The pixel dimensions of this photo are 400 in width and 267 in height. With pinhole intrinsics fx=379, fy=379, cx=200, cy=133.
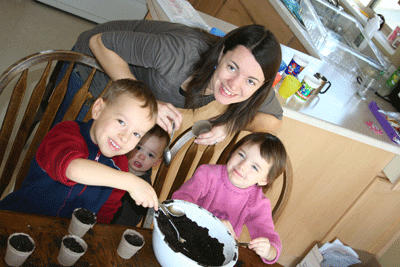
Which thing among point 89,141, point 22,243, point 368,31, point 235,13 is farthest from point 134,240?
point 235,13

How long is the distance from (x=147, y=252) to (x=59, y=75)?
0.77 metres

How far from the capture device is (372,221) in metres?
2.33

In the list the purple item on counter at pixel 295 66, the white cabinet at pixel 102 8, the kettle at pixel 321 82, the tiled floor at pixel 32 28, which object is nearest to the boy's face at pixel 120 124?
the purple item on counter at pixel 295 66

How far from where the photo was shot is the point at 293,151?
6.83 feet

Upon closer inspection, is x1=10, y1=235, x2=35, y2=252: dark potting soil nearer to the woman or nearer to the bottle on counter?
the woman

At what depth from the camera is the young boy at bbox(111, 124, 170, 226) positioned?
151 centimetres

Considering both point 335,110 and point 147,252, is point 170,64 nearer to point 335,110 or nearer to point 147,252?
point 147,252

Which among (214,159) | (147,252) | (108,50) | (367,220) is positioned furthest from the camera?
(367,220)

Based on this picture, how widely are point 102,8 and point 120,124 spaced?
9.64 ft

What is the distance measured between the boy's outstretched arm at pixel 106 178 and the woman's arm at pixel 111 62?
0.47m

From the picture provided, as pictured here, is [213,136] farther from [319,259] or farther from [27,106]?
[319,259]

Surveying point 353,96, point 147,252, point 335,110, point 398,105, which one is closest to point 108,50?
point 147,252

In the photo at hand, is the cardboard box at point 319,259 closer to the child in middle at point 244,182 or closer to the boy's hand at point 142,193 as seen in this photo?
the child in middle at point 244,182

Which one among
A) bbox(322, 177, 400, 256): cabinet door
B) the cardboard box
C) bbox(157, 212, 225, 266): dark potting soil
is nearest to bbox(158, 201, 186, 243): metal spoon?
bbox(157, 212, 225, 266): dark potting soil
